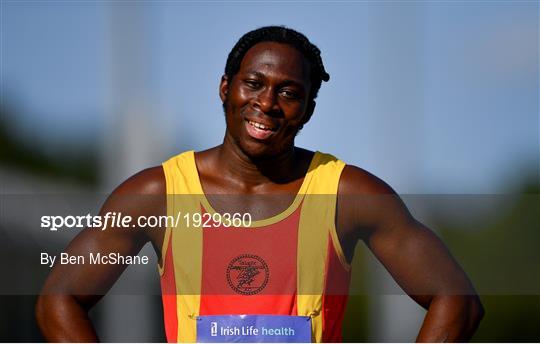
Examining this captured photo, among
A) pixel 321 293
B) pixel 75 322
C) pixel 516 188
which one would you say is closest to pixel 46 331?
pixel 75 322

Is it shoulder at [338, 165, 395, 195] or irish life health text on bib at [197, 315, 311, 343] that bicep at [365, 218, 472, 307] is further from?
irish life health text on bib at [197, 315, 311, 343]

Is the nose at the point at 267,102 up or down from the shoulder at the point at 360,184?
up

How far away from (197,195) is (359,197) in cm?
45

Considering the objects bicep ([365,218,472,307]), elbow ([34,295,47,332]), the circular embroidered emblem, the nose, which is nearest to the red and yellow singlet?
the circular embroidered emblem

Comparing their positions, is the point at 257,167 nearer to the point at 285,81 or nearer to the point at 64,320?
the point at 285,81

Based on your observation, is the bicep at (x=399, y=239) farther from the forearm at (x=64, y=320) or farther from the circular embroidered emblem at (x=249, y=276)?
the forearm at (x=64, y=320)

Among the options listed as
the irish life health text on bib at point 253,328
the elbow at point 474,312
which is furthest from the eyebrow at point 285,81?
the elbow at point 474,312

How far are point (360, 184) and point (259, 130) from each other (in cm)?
32

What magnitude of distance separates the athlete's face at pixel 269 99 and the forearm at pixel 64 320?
642mm

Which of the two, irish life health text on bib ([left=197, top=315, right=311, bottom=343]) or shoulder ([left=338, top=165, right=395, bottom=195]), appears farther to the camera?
shoulder ([left=338, top=165, right=395, bottom=195])

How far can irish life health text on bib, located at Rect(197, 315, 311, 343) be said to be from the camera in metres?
3.21

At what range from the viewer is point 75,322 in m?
3.26

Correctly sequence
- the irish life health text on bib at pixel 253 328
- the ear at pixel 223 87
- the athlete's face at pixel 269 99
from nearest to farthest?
1. the irish life health text on bib at pixel 253 328
2. the athlete's face at pixel 269 99
3. the ear at pixel 223 87

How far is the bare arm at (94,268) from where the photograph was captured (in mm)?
3281
